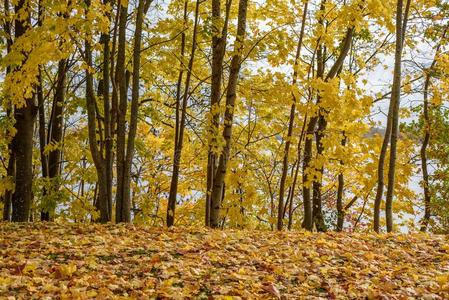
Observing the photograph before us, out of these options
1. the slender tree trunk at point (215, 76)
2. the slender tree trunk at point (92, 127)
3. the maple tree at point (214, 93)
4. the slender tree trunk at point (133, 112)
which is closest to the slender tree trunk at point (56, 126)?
the maple tree at point (214, 93)

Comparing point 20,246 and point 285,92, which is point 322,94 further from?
point 20,246

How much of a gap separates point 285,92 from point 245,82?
169cm

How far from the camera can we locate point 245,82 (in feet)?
34.3

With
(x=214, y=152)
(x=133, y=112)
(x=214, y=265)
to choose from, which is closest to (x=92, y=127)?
(x=133, y=112)

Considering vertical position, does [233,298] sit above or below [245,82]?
below

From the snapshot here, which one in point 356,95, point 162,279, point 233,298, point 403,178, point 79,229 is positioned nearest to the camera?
point 233,298

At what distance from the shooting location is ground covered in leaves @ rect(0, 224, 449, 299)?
402cm

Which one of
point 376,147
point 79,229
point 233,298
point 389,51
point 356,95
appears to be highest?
point 389,51

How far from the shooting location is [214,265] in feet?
16.3

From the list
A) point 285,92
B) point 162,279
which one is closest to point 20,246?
point 162,279

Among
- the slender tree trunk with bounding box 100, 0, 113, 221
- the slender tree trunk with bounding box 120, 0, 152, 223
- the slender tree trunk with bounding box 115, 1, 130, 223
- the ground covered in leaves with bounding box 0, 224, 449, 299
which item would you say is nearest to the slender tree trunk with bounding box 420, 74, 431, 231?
the ground covered in leaves with bounding box 0, 224, 449, 299

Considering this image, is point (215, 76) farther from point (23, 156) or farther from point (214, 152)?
point (23, 156)

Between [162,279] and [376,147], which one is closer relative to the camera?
[162,279]

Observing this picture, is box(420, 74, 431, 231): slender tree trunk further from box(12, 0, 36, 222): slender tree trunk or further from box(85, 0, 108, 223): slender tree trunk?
box(12, 0, 36, 222): slender tree trunk
